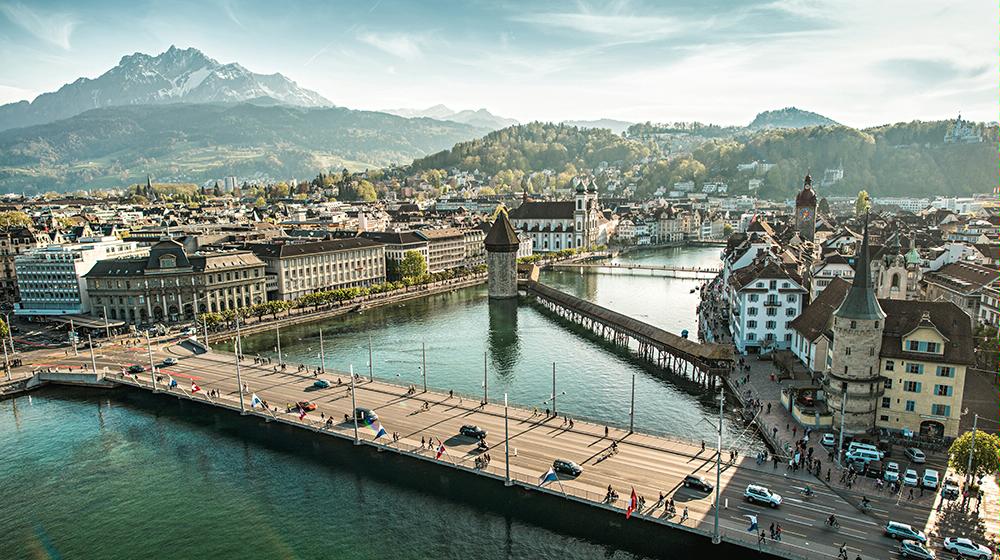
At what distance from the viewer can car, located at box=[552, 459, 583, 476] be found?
3825 centimetres

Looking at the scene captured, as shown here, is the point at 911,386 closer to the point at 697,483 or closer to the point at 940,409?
→ the point at 940,409

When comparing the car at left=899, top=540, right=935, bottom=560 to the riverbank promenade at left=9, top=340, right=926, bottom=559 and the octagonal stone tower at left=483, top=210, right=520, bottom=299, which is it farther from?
the octagonal stone tower at left=483, top=210, right=520, bottom=299

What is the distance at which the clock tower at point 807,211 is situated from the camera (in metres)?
132

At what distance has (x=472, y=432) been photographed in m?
43.8

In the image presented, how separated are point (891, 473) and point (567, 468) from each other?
19.5m

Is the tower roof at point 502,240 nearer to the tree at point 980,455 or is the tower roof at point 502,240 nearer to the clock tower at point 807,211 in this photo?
A: the clock tower at point 807,211

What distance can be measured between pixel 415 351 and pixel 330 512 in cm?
3726

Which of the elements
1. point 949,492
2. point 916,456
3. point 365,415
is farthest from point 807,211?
point 365,415

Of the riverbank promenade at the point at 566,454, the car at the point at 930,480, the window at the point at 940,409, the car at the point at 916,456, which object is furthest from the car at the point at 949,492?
the window at the point at 940,409

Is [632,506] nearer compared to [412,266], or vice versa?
[632,506]

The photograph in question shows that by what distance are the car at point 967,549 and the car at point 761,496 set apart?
7824 mm

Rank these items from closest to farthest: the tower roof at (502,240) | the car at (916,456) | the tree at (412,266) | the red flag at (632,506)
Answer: the red flag at (632,506), the car at (916,456), the tower roof at (502,240), the tree at (412,266)

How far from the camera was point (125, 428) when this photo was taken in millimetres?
52656

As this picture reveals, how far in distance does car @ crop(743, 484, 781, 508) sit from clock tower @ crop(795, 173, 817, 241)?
362ft
